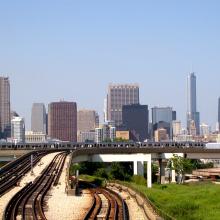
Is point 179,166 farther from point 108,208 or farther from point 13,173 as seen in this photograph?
point 108,208

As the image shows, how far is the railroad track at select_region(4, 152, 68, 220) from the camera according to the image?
126 ft

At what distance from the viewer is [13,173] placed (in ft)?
236

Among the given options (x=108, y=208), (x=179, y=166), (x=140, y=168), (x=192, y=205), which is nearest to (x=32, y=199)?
(x=108, y=208)

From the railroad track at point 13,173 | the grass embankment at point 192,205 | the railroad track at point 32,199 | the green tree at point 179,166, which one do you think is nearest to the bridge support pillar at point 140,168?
the green tree at point 179,166

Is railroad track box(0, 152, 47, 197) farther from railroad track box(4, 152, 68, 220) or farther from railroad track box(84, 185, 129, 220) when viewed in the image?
railroad track box(84, 185, 129, 220)

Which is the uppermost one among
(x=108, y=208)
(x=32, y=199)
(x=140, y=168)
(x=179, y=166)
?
(x=32, y=199)

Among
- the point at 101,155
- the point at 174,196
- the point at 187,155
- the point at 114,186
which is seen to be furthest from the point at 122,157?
the point at 174,196

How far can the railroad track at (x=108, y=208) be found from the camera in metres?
38.5

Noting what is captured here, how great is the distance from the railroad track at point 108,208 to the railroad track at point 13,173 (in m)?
8.45

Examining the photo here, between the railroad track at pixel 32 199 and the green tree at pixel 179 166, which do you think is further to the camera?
the green tree at pixel 179 166

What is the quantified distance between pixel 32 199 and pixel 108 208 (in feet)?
23.8

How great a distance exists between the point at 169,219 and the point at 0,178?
36.4m

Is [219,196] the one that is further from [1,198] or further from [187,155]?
→ [187,155]

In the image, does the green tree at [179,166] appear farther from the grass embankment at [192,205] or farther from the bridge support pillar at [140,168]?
the grass embankment at [192,205]
